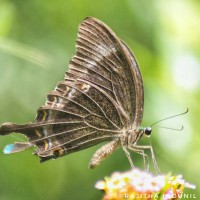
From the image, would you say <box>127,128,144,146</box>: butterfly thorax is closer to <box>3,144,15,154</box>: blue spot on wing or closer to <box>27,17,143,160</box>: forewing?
<box>27,17,143,160</box>: forewing

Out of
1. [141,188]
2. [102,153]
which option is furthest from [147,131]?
[141,188]

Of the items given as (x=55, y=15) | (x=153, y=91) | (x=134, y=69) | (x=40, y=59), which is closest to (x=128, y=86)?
(x=134, y=69)

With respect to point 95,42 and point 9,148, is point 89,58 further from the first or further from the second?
point 9,148

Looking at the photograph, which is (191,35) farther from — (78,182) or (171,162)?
(78,182)

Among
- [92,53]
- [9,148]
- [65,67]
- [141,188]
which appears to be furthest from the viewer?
[65,67]

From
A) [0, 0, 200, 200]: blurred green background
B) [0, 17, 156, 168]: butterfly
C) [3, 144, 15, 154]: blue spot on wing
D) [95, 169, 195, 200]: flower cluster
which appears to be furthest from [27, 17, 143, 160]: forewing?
[95, 169, 195, 200]: flower cluster

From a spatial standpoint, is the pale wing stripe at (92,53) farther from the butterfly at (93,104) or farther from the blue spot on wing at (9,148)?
the blue spot on wing at (9,148)

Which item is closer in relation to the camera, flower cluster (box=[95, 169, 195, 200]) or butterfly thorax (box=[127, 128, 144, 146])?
flower cluster (box=[95, 169, 195, 200])
